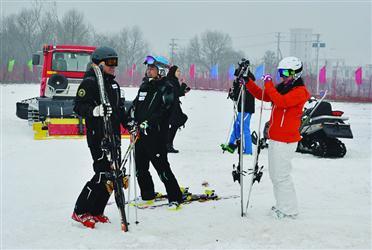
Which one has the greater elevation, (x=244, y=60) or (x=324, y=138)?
(x=244, y=60)

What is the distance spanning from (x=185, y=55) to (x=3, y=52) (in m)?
40.2

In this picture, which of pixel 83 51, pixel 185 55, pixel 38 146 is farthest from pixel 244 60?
pixel 185 55

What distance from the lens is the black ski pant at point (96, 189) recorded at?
17.1 ft

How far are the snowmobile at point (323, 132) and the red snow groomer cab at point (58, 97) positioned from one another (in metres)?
5.69

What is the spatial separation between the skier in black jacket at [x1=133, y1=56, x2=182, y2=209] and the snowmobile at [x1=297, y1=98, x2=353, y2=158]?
15.3 ft

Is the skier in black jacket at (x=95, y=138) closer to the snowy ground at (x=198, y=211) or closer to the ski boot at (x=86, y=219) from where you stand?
the ski boot at (x=86, y=219)

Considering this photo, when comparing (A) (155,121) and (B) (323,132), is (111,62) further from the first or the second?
(B) (323,132)

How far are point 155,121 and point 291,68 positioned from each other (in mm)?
1743

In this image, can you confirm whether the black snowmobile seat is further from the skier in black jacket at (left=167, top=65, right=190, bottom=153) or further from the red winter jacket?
the red winter jacket

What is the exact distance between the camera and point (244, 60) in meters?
5.62

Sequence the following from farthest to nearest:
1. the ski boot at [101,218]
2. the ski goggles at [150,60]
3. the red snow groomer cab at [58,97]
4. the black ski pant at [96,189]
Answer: the red snow groomer cab at [58,97] < the ski goggles at [150,60] < the ski boot at [101,218] < the black ski pant at [96,189]

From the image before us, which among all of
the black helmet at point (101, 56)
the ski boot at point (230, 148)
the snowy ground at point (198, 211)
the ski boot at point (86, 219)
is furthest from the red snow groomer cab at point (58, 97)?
the ski boot at point (86, 219)

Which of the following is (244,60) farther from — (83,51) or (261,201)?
(83,51)

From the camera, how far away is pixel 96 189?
17.2 feet
